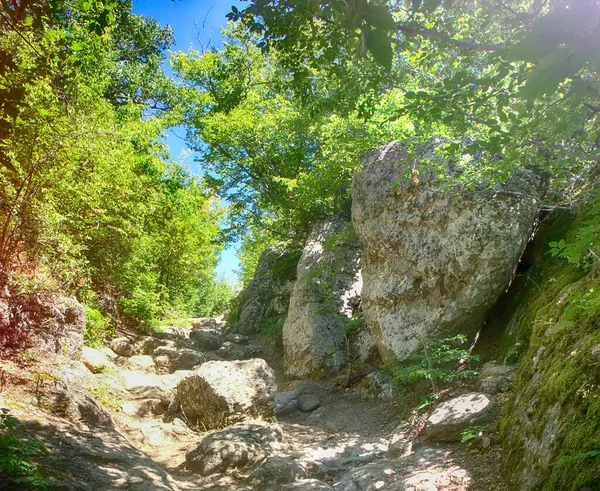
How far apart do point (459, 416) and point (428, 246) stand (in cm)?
381

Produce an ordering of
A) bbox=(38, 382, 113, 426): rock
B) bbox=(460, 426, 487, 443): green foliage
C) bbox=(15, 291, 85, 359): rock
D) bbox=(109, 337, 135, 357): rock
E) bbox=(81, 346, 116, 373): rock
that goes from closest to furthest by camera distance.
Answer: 1. bbox=(460, 426, 487, 443): green foliage
2. bbox=(38, 382, 113, 426): rock
3. bbox=(15, 291, 85, 359): rock
4. bbox=(81, 346, 116, 373): rock
5. bbox=(109, 337, 135, 357): rock

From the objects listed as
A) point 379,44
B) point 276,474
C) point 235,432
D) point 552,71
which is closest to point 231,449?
point 235,432

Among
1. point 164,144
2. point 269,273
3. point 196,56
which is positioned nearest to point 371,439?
point 269,273

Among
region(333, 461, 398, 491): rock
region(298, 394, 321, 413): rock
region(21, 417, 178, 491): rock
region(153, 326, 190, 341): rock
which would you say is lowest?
region(333, 461, 398, 491): rock

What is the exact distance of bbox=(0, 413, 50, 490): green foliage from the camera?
3049 millimetres

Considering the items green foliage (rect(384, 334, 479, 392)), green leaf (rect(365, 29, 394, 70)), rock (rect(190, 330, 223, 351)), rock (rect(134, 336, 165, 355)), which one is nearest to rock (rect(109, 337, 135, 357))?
rock (rect(134, 336, 165, 355))

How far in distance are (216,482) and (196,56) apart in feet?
55.8

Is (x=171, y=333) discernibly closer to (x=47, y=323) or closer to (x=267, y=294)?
(x=267, y=294)

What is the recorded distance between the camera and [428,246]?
322 inches

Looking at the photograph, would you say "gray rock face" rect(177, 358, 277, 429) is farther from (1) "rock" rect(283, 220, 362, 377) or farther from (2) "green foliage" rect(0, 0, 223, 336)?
(2) "green foliage" rect(0, 0, 223, 336)

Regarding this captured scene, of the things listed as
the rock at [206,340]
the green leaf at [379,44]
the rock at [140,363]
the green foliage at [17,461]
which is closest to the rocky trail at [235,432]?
the green foliage at [17,461]

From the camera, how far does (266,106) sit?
53.8 feet

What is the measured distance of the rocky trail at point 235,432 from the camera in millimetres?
4277

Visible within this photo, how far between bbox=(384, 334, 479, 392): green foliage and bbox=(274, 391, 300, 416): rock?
2136 millimetres
